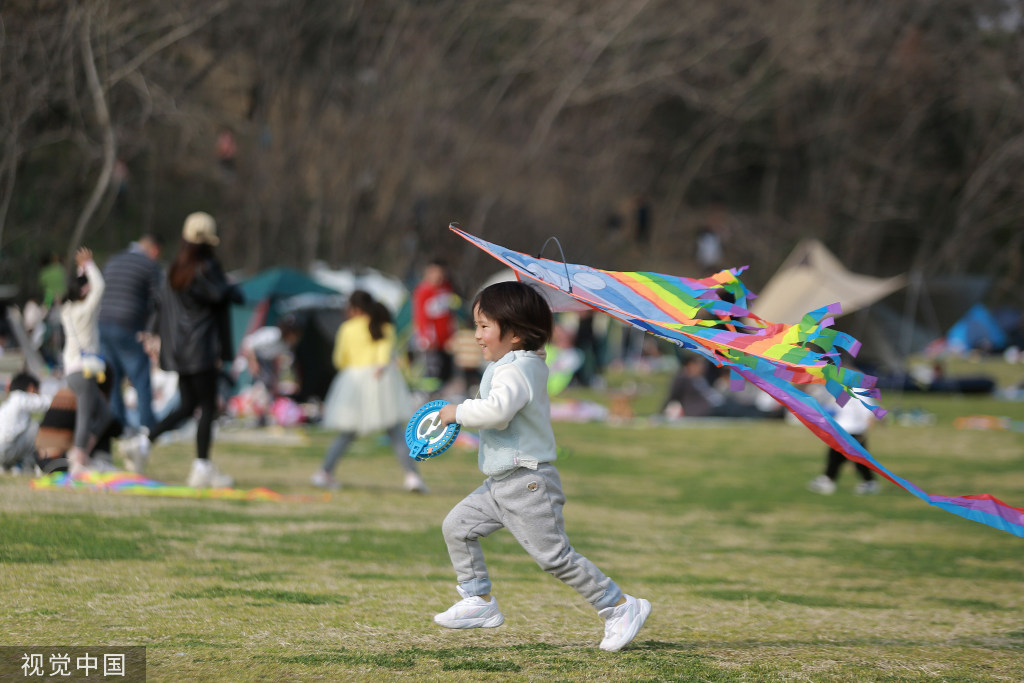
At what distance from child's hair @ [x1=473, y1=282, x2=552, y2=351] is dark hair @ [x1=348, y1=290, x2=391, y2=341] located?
5.21 meters

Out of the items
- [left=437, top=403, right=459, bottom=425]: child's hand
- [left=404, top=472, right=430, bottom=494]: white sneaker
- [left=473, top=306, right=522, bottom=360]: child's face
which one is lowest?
[left=404, top=472, right=430, bottom=494]: white sneaker

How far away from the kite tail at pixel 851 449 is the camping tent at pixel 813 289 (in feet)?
61.2

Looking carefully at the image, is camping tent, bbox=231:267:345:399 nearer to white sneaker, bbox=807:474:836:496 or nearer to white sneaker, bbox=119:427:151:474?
white sneaker, bbox=119:427:151:474

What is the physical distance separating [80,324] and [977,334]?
101 feet

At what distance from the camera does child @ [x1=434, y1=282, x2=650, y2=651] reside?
14.3 feet

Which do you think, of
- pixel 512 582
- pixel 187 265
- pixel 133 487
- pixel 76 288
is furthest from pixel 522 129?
pixel 512 582

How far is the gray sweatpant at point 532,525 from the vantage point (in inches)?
171

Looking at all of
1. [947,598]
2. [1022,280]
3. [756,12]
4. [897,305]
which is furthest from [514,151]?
[947,598]

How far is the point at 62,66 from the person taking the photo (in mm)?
13445

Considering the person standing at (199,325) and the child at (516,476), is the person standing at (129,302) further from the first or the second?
the child at (516,476)

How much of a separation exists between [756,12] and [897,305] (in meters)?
14.1

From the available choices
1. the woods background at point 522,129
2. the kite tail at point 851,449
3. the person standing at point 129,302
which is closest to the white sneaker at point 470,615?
the kite tail at point 851,449

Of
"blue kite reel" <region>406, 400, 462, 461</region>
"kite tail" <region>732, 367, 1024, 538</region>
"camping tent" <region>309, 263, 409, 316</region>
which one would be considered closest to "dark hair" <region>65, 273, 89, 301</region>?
"blue kite reel" <region>406, 400, 462, 461</region>

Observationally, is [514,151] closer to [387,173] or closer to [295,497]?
[387,173]
